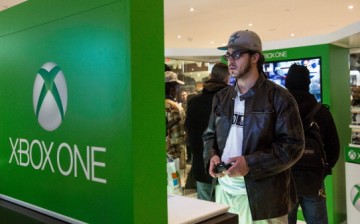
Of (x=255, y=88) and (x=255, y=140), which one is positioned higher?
(x=255, y=88)

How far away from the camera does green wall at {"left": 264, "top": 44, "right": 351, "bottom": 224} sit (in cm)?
439

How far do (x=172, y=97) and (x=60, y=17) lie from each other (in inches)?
92.1

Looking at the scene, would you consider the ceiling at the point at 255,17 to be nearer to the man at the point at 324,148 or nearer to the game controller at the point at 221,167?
the man at the point at 324,148

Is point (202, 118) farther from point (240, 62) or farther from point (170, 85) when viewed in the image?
point (240, 62)

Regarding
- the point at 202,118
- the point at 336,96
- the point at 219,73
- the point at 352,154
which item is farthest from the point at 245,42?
the point at 336,96

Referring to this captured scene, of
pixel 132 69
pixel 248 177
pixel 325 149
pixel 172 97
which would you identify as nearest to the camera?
pixel 132 69

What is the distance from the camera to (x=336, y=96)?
453cm

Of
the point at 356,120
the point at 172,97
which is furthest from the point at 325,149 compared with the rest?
the point at 356,120

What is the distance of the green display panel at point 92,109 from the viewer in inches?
38.0

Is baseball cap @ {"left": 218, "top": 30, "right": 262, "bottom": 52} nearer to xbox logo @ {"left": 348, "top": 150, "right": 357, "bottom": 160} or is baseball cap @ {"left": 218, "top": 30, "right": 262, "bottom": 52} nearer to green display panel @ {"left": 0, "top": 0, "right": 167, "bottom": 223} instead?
green display panel @ {"left": 0, "top": 0, "right": 167, "bottom": 223}

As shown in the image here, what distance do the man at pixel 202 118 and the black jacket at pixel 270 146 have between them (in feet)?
3.86

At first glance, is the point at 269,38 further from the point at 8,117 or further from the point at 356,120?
the point at 8,117

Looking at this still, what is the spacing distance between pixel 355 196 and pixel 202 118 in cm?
172

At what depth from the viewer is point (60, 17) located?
1.14 metres
